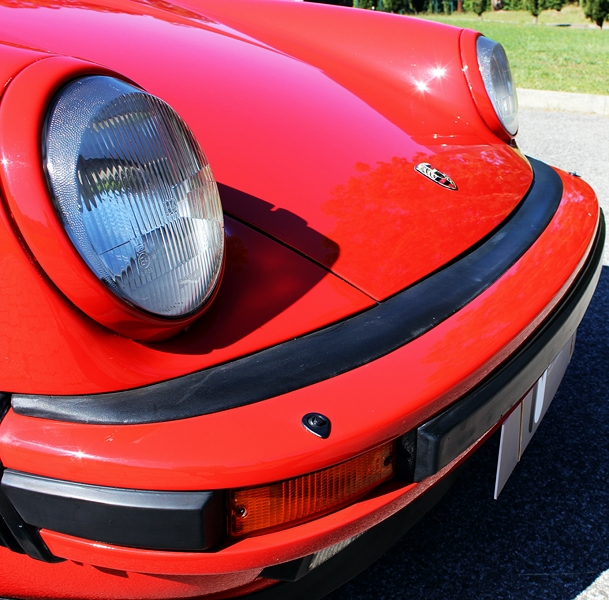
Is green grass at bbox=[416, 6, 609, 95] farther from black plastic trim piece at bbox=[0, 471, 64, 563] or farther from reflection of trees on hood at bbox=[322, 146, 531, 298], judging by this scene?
black plastic trim piece at bbox=[0, 471, 64, 563]

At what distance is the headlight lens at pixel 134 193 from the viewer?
0.88 metres

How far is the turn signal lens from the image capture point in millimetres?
945

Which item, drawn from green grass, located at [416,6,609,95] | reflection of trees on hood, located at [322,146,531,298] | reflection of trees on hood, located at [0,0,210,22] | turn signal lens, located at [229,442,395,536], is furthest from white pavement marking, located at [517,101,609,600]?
turn signal lens, located at [229,442,395,536]

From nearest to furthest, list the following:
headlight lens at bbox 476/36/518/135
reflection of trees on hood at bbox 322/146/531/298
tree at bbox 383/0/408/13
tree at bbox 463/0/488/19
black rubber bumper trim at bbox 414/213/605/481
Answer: black rubber bumper trim at bbox 414/213/605/481 → reflection of trees on hood at bbox 322/146/531/298 → headlight lens at bbox 476/36/518/135 → tree at bbox 383/0/408/13 → tree at bbox 463/0/488/19

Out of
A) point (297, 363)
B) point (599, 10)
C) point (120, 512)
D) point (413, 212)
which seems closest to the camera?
point (120, 512)

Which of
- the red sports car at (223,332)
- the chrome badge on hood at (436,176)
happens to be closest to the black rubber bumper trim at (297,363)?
the red sports car at (223,332)

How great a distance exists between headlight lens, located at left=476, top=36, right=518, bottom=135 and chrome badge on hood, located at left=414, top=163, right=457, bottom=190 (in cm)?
43

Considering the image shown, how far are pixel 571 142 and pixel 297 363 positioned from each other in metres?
4.41

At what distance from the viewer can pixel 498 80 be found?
1.85 meters

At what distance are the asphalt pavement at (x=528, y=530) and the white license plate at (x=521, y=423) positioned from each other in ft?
0.72

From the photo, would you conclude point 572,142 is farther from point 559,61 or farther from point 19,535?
point 19,535

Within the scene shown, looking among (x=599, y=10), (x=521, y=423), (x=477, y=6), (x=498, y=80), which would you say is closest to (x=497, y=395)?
(x=521, y=423)

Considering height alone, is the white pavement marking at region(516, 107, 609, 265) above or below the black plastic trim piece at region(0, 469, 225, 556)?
below

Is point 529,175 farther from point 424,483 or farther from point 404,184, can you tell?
point 424,483
